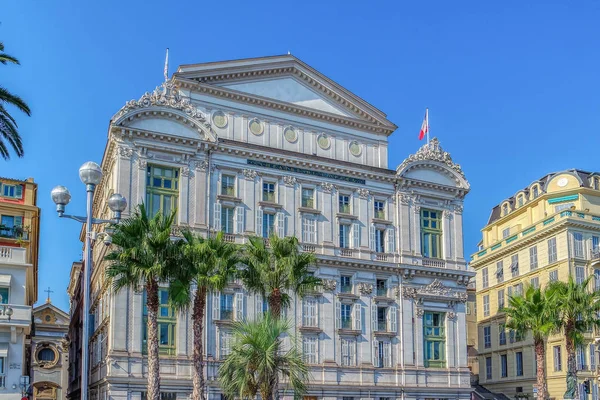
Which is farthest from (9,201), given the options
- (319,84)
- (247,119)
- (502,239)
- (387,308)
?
(502,239)

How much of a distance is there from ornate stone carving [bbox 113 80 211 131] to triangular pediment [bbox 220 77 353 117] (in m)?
3.88

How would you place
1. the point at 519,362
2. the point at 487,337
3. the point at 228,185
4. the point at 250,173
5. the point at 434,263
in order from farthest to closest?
1. the point at 487,337
2. the point at 519,362
3. the point at 434,263
4. the point at 250,173
5. the point at 228,185

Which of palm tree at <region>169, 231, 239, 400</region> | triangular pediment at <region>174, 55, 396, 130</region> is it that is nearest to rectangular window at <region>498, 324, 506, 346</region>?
triangular pediment at <region>174, 55, 396, 130</region>

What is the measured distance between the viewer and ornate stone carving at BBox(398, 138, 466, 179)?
58.8 m

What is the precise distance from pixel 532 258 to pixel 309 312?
99.6 ft

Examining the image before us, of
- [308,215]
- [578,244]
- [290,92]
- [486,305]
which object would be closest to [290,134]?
[290,92]

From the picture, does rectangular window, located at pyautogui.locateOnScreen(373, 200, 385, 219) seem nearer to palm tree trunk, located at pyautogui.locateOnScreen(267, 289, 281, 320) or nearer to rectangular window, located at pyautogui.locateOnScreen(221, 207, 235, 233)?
rectangular window, located at pyautogui.locateOnScreen(221, 207, 235, 233)

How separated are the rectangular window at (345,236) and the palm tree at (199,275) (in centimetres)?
1728

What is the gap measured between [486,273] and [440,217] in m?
24.8

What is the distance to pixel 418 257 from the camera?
5766 centimetres

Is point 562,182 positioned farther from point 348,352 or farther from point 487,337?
point 348,352

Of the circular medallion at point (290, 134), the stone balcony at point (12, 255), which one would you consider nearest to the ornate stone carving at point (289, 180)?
the circular medallion at point (290, 134)

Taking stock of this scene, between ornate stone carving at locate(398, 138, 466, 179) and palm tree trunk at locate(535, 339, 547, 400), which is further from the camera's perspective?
ornate stone carving at locate(398, 138, 466, 179)

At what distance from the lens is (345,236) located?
183 ft
